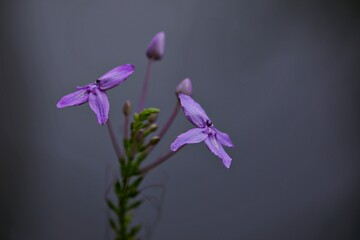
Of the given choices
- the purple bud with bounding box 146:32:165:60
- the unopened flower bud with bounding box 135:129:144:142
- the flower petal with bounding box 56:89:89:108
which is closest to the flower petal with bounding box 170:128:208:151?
the unopened flower bud with bounding box 135:129:144:142

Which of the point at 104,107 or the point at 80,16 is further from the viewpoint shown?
the point at 80,16

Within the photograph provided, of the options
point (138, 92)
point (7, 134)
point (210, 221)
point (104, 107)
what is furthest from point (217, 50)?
point (104, 107)

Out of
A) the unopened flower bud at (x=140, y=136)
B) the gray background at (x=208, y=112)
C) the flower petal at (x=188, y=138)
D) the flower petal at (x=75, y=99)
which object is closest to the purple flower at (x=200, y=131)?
the flower petal at (x=188, y=138)

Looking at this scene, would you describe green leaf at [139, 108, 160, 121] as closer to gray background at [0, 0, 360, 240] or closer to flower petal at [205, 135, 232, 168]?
flower petal at [205, 135, 232, 168]

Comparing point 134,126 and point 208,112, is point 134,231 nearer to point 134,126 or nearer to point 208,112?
point 134,126

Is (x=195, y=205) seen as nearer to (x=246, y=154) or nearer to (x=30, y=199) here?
(x=246, y=154)

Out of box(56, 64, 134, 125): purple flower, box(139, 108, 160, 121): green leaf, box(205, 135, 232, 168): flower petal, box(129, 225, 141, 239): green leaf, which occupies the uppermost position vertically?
box(56, 64, 134, 125): purple flower

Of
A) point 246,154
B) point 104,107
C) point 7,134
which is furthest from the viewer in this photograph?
point 246,154

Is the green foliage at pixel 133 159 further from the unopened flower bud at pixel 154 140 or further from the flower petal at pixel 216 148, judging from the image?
the flower petal at pixel 216 148
